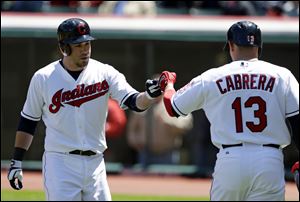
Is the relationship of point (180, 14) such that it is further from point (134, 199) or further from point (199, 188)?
point (134, 199)

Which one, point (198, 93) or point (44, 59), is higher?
point (198, 93)

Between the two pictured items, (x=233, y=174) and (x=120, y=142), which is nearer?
(x=233, y=174)

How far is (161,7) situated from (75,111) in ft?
29.4

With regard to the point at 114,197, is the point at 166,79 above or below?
above

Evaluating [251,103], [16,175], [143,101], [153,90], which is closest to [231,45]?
[251,103]

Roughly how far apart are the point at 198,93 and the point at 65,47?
1.33 m

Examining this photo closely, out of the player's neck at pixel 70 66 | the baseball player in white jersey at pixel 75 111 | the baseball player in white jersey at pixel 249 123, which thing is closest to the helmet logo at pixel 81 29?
the baseball player in white jersey at pixel 75 111

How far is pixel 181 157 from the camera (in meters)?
14.8

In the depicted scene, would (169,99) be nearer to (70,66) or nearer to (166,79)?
(166,79)

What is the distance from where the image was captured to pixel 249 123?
566cm

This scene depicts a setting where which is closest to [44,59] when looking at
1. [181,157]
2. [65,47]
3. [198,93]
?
[181,157]

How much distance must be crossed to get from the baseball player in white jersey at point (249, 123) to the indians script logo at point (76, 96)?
1.06 metres

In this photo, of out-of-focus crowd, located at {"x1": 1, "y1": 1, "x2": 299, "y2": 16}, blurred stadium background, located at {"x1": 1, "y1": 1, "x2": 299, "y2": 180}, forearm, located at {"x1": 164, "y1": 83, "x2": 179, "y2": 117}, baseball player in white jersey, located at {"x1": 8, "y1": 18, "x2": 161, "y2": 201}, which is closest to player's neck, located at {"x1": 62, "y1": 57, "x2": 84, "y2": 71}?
baseball player in white jersey, located at {"x1": 8, "y1": 18, "x2": 161, "y2": 201}

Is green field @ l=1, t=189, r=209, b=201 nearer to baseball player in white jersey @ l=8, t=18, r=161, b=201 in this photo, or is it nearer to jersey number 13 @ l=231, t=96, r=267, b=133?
baseball player in white jersey @ l=8, t=18, r=161, b=201
